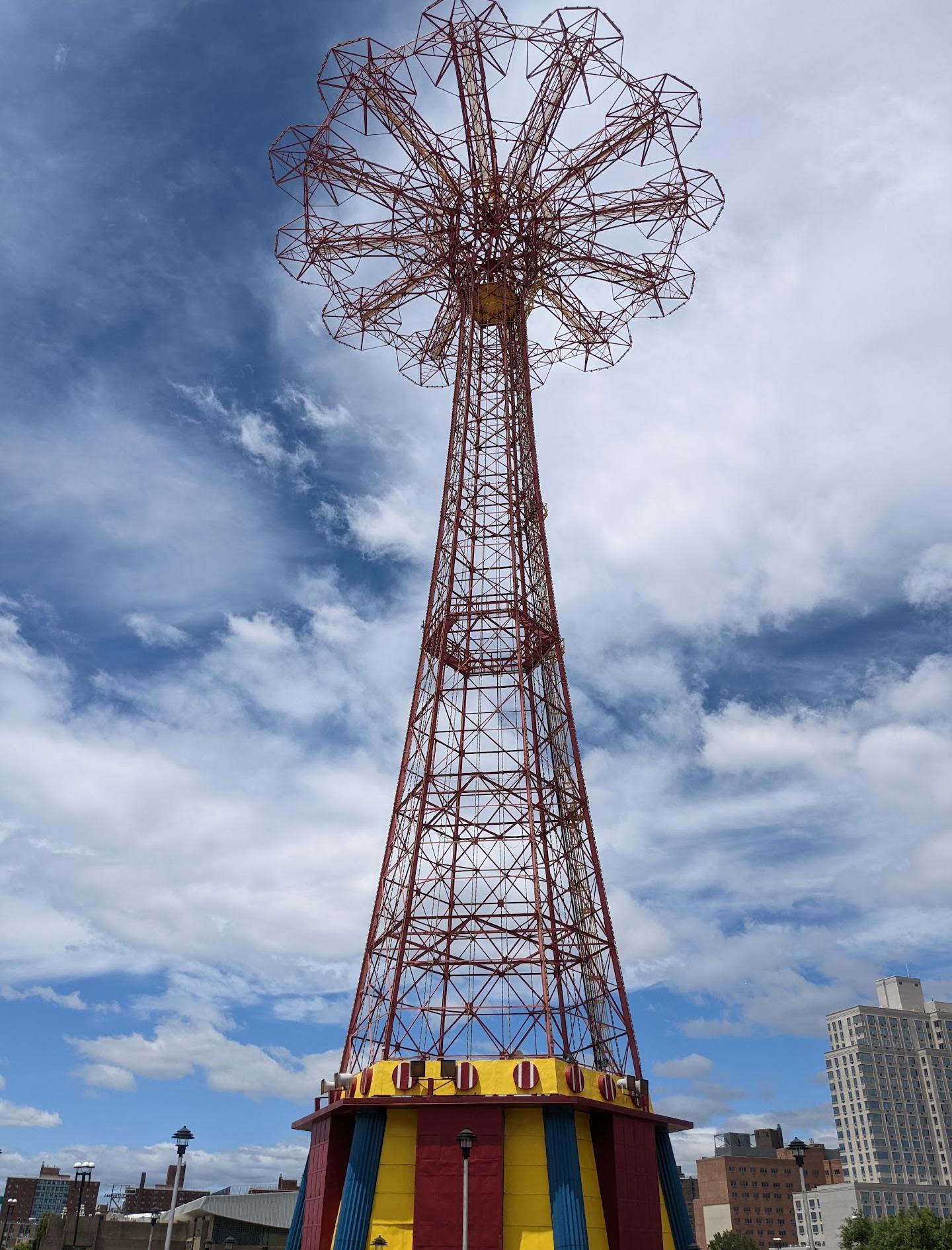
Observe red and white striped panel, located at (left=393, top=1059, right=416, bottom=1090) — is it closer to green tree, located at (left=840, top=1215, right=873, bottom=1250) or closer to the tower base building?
the tower base building

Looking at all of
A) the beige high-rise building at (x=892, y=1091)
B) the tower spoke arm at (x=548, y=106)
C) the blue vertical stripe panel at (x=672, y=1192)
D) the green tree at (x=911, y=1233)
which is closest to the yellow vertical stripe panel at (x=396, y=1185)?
the blue vertical stripe panel at (x=672, y=1192)

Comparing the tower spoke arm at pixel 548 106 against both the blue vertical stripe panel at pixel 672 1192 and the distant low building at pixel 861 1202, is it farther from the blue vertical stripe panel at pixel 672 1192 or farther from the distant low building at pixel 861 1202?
the distant low building at pixel 861 1202

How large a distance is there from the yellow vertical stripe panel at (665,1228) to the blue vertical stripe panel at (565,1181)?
5.49m

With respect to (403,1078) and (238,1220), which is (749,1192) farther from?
(403,1078)

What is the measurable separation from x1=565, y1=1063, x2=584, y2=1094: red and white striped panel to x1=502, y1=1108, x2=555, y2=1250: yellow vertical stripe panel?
48.0 inches

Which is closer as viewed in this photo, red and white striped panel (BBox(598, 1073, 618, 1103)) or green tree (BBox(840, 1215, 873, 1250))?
red and white striped panel (BBox(598, 1073, 618, 1103))

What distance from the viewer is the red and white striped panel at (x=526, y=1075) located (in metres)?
34.5

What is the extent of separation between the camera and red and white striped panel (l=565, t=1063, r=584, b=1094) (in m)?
34.9

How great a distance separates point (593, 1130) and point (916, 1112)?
17930 cm

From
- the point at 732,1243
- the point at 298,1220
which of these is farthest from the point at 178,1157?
the point at 732,1243

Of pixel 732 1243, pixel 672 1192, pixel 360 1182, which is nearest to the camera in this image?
pixel 360 1182

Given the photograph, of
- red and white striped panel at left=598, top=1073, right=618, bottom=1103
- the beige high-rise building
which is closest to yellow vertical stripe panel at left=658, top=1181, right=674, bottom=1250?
red and white striped panel at left=598, top=1073, right=618, bottom=1103

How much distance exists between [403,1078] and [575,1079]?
5438 millimetres

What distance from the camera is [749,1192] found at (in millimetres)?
189250
